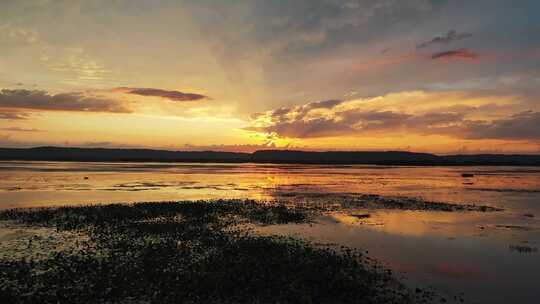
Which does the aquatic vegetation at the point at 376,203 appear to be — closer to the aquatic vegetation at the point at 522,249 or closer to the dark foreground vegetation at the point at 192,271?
the aquatic vegetation at the point at 522,249

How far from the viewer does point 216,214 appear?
1485 inches

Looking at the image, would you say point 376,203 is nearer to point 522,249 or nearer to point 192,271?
point 522,249

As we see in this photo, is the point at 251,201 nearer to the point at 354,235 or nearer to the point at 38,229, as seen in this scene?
the point at 354,235

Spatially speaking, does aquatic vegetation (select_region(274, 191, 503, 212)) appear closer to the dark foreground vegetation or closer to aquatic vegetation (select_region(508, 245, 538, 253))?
aquatic vegetation (select_region(508, 245, 538, 253))

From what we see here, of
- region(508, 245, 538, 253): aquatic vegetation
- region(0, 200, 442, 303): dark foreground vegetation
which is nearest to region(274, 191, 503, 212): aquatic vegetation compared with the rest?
region(508, 245, 538, 253): aquatic vegetation

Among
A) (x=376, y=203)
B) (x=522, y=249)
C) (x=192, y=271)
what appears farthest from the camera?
(x=376, y=203)

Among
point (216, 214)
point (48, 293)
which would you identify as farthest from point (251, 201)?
point (48, 293)

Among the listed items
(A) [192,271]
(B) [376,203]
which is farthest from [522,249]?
(B) [376,203]

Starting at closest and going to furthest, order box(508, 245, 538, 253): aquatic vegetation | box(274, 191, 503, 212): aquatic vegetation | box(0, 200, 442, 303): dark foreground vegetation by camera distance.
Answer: box(0, 200, 442, 303): dark foreground vegetation → box(508, 245, 538, 253): aquatic vegetation → box(274, 191, 503, 212): aquatic vegetation

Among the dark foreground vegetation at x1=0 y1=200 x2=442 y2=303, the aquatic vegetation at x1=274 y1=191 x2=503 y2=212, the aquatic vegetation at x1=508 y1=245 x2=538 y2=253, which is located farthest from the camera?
the aquatic vegetation at x1=274 y1=191 x2=503 y2=212

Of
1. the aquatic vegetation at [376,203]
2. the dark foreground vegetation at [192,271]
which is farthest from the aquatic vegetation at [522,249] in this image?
the aquatic vegetation at [376,203]

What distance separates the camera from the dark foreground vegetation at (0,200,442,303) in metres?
15.8

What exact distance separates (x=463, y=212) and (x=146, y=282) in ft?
117

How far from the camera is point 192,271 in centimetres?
1884
